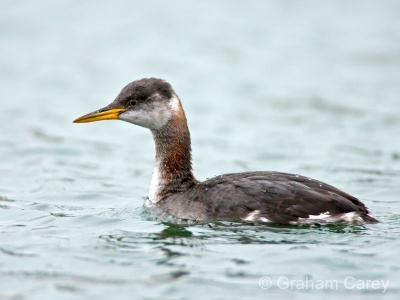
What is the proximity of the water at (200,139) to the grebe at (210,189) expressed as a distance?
0.21m

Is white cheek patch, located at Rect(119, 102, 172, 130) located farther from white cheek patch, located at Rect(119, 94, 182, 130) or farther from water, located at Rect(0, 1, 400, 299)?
water, located at Rect(0, 1, 400, 299)

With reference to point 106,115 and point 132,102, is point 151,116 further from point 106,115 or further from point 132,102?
point 106,115

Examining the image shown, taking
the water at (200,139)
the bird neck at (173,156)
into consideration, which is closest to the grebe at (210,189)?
the bird neck at (173,156)

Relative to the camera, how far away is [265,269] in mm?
8953

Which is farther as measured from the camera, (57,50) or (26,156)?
(57,50)

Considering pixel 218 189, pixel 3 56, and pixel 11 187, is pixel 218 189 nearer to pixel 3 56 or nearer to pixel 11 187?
pixel 11 187

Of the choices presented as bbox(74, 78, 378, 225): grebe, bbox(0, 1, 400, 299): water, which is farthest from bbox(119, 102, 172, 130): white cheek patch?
bbox(0, 1, 400, 299): water

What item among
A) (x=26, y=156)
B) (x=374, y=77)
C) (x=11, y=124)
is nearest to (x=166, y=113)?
(x=26, y=156)

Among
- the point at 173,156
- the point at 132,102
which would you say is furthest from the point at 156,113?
the point at 173,156

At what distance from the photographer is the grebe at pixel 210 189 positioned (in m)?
10.2

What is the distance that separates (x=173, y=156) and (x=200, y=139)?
6456mm

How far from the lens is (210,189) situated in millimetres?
10820

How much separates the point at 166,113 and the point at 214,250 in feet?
8.62

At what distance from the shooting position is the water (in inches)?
352
